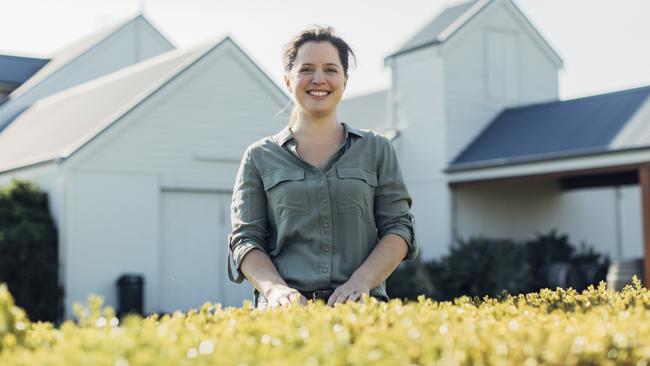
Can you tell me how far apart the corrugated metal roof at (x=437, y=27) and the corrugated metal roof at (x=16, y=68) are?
10.3 meters

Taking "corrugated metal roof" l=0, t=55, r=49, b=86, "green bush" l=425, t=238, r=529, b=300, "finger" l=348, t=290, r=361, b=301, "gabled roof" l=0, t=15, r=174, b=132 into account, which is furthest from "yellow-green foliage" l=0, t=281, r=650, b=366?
"corrugated metal roof" l=0, t=55, r=49, b=86

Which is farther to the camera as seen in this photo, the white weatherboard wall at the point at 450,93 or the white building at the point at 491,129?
the white weatherboard wall at the point at 450,93

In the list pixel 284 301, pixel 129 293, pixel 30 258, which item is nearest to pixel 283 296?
pixel 284 301

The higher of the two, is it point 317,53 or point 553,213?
point 317,53

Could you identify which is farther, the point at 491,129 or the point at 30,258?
the point at 491,129

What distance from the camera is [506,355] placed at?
2303 mm

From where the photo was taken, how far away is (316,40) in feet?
11.9

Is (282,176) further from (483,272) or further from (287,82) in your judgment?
(483,272)

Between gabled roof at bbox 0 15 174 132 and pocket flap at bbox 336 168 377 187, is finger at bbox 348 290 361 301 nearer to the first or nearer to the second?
pocket flap at bbox 336 168 377 187

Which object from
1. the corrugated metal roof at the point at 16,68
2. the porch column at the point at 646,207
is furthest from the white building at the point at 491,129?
the corrugated metal roof at the point at 16,68

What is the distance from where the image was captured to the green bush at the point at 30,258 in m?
14.1

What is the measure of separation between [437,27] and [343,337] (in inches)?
743

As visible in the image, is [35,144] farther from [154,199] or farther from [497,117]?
[497,117]

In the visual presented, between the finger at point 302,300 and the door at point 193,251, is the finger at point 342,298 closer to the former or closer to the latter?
the finger at point 302,300
